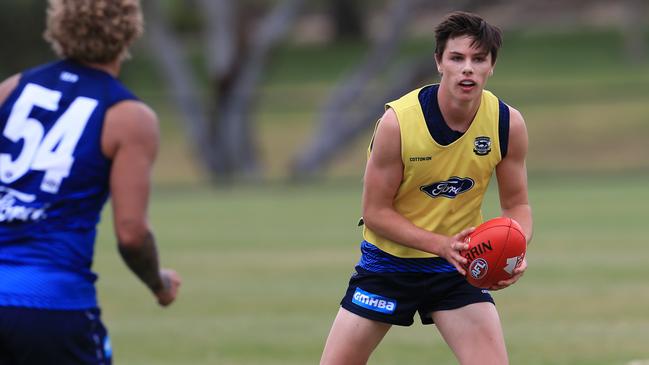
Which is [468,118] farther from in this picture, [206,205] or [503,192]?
[206,205]

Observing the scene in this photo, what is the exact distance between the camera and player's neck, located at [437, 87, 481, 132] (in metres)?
6.12

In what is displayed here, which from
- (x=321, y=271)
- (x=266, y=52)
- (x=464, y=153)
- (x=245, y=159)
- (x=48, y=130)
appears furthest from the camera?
(x=266, y=52)

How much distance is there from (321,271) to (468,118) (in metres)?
9.27

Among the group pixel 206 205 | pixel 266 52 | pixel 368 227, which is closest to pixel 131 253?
pixel 368 227

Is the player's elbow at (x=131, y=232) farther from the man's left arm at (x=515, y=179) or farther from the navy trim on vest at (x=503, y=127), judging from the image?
the navy trim on vest at (x=503, y=127)

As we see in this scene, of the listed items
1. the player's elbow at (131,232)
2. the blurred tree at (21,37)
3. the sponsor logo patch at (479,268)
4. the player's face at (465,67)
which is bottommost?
the blurred tree at (21,37)

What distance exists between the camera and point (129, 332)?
37.6ft

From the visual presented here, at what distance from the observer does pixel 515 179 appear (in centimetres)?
637

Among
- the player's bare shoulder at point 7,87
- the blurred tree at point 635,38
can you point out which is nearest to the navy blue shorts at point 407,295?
the player's bare shoulder at point 7,87

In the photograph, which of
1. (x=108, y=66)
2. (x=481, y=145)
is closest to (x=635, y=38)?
(x=481, y=145)

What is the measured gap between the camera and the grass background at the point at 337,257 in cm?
1057

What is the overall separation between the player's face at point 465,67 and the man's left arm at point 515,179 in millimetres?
309

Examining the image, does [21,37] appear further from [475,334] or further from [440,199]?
[475,334]

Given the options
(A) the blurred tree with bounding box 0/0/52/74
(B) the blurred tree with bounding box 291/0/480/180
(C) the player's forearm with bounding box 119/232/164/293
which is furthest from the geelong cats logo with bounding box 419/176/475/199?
(A) the blurred tree with bounding box 0/0/52/74
